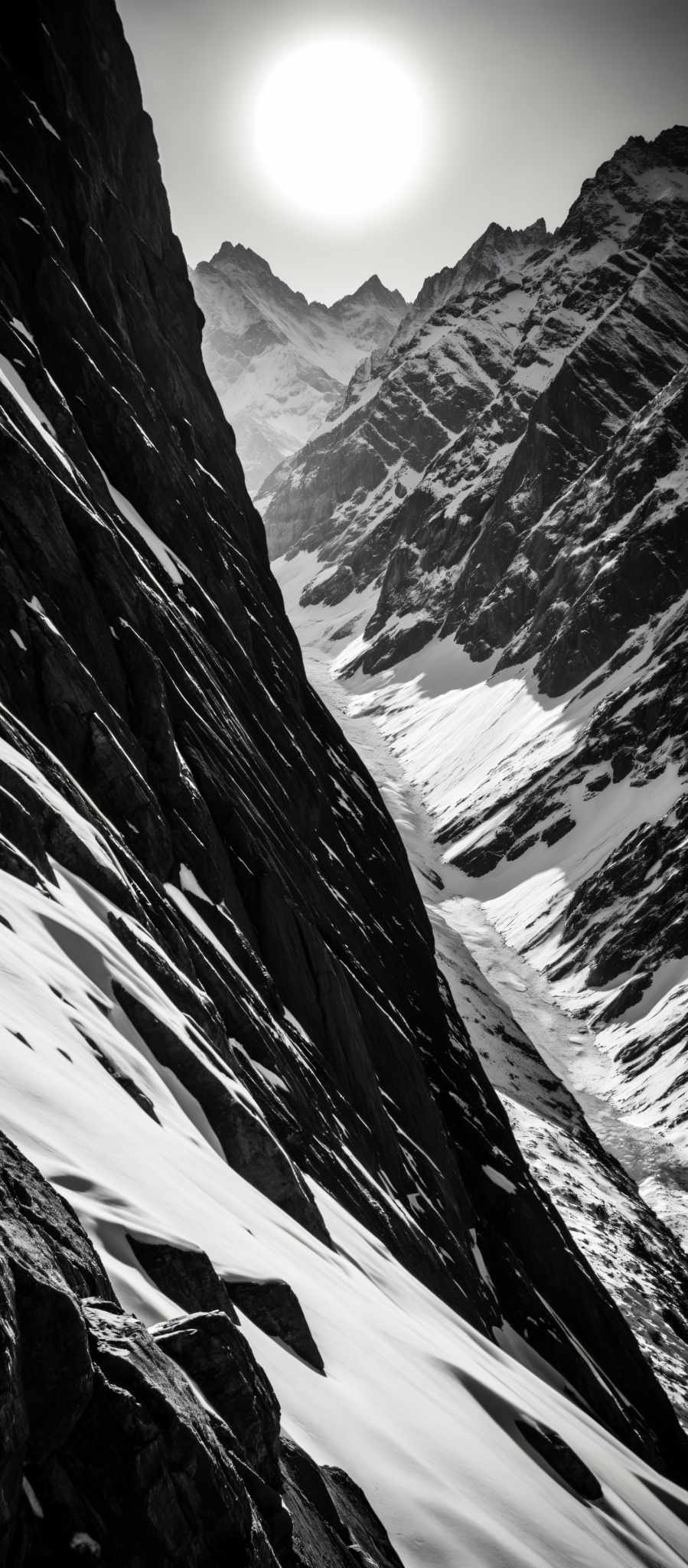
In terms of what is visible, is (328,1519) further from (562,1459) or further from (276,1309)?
(562,1459)

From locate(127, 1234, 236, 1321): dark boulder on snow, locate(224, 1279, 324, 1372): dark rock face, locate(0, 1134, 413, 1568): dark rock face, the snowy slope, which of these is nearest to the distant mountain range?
the snowy slope

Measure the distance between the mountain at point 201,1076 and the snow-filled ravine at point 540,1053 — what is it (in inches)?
434

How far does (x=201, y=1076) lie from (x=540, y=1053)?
73635mm

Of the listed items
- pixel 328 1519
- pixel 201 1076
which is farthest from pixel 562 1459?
pixel 328 1519

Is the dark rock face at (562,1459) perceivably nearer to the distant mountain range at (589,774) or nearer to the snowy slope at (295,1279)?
the snowy slope at (295,1279)

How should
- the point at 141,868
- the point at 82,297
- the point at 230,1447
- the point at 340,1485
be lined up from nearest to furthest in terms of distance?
the point at 230,1447 → the point at 340,1485 → the point at 141,868 → the point at 82,297

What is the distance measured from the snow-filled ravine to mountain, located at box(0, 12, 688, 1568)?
11.0 m

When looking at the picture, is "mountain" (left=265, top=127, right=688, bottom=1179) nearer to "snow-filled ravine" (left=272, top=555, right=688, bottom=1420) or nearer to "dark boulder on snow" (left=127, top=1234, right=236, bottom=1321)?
"snow-filled ravine" (left=272, top=555, right=688, bottom=1420)

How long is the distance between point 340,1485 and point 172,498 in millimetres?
31010

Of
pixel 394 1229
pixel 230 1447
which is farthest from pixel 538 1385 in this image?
pixel 230 1447

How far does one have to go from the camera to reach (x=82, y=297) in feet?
109

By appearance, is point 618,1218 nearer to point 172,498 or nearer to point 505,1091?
point 505,1091

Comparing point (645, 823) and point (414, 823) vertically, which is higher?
point (645, 823)

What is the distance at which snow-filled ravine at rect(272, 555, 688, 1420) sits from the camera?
5259 cm
